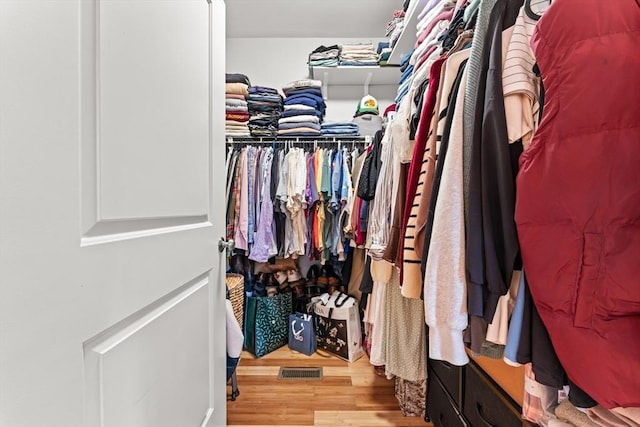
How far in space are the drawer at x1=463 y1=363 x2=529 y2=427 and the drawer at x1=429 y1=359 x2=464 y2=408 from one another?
1.4 inches

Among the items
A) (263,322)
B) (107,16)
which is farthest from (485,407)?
(263,322)

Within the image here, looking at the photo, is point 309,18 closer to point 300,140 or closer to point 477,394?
point 300,140

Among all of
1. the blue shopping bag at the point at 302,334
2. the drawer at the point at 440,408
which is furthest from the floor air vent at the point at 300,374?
the drawer at the point at 440,408

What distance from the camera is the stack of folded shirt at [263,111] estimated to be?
2.22 meters

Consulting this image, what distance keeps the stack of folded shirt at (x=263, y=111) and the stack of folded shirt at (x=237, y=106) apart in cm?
5

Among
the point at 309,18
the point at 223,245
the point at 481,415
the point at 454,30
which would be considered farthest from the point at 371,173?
the point at 309,18

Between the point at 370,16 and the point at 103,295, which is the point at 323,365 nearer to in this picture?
the point at 103,295

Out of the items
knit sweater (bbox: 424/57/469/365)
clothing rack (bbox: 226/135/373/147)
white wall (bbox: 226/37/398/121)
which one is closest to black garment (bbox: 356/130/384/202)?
clothing rack (bbox: 226/135/373/147)

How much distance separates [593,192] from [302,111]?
200cm

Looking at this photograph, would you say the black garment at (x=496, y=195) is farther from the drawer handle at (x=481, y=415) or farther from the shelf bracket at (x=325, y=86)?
the shelf bracket at (x=325, y=86)

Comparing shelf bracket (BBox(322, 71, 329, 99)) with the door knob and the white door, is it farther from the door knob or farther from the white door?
the door knob

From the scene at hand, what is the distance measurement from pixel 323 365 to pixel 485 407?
1.18m

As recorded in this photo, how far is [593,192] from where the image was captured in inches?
16.6

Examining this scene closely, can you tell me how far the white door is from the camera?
0.36m
